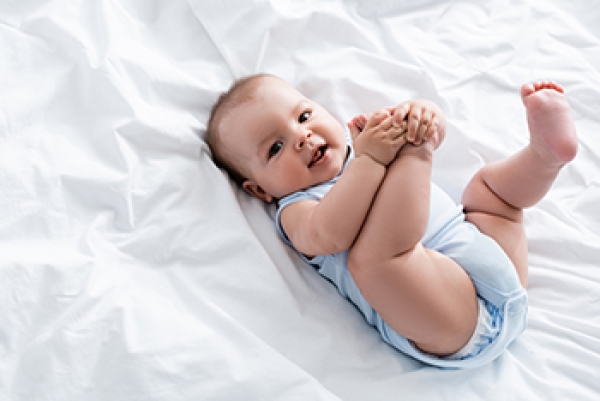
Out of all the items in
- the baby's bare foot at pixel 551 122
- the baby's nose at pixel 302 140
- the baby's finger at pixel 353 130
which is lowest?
the baby's finger at pixel 353 130

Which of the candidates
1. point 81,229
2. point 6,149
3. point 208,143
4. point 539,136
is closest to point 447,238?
point 539,136

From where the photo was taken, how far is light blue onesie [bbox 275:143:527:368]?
1019 mm

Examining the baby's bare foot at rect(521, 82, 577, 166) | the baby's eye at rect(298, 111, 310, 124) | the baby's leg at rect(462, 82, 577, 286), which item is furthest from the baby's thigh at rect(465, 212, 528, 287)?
the baby's eye at rect(298, 111, 310, 124)

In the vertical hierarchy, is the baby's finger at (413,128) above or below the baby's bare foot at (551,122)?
above

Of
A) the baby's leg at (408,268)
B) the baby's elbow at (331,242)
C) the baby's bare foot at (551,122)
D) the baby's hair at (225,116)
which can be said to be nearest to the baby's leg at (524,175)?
the baby's bare foot at (551,122)

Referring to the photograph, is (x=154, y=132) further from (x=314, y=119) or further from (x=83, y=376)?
(x=83, y=376)

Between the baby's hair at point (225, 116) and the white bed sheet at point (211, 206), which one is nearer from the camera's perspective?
the white bed sheet at point (211, 206)

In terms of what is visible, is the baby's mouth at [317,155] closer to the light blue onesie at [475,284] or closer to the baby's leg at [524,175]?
the light blue onesie at [475,284]

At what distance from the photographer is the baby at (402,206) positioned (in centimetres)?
97

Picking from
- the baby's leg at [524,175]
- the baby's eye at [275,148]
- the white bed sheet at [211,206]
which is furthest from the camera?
the baby's eye at [275,148]

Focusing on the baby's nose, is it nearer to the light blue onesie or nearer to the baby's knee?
the light blue onesie

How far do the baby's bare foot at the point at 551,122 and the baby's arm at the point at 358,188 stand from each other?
26 centimetres

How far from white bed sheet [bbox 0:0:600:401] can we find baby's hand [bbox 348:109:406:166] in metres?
0.26

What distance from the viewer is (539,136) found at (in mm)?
1055
